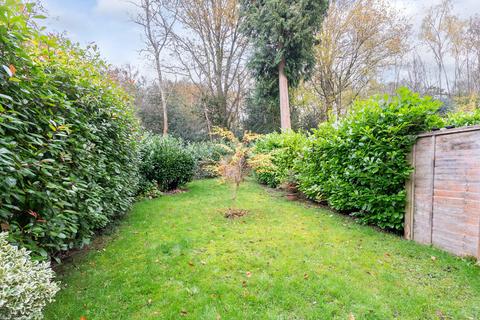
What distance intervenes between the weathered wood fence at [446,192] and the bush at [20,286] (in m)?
3.91

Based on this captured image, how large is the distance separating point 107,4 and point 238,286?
30.0ft

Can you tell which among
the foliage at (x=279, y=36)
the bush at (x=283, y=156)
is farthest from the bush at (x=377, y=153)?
the foliage at (x=279, y=36)

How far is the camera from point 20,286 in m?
1.20

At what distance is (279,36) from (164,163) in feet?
26.2

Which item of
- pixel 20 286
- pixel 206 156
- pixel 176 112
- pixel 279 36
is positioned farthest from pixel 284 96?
pixel 20 286

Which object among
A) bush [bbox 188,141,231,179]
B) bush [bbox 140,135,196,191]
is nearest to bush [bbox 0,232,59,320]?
bush [bbox 140,135,196,191]

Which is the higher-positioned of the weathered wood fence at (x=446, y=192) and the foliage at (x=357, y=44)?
the foliage at (x=357, y=44)

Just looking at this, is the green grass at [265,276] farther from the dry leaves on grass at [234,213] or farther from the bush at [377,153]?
the dry leaves on grass at [234,213]

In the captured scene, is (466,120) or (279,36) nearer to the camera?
(466,120)

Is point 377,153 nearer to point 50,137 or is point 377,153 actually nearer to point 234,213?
point 234,213

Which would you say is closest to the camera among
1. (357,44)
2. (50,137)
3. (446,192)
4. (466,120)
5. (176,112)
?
(50,137)

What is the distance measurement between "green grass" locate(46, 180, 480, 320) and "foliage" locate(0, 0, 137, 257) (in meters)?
0.53

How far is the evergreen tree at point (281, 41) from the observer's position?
412 inches

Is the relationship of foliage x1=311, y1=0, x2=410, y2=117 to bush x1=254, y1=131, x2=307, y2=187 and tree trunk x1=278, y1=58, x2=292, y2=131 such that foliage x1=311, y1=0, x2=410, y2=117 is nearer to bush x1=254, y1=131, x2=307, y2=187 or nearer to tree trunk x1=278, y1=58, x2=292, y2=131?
tree trunk x1=278, y1=58, x2=292, y2=131
